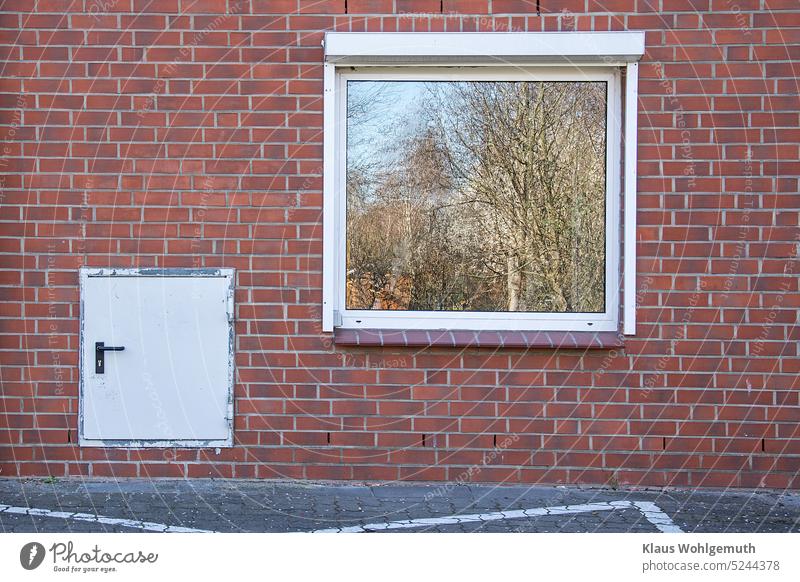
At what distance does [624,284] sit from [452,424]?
1401 millimetres

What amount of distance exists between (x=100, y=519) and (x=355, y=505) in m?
1.43

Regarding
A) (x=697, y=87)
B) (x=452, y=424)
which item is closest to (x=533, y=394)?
(x=452, y=424)

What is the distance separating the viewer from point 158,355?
5.61 meters

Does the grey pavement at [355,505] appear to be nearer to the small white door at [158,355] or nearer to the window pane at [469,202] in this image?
the small white door at [158,355]

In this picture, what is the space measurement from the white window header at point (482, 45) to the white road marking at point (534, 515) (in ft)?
8.95

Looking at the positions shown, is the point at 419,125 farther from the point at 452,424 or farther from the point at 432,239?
the point at 452,424

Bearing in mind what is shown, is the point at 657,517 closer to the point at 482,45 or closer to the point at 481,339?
the point at 481,339

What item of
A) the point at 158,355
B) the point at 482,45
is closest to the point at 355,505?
the point at 158,355

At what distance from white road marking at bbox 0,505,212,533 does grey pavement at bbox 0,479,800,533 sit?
0.03 metres

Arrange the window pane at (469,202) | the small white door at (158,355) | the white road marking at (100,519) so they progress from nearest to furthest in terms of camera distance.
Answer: the white road marking at (100,519), the small white door at (158,355), the window pane at (469,202)

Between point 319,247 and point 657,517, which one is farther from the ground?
point 319,247

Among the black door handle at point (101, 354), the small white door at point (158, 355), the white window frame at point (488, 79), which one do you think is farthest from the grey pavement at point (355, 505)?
the white window frame at point (488, 79)

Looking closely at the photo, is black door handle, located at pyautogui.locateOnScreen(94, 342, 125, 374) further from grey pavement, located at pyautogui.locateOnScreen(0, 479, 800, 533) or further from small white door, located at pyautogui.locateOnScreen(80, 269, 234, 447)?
grey pavement, located at pyautogui.locateOnScreen(0, 479, 800, 533)

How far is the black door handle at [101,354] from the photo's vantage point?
560cm
